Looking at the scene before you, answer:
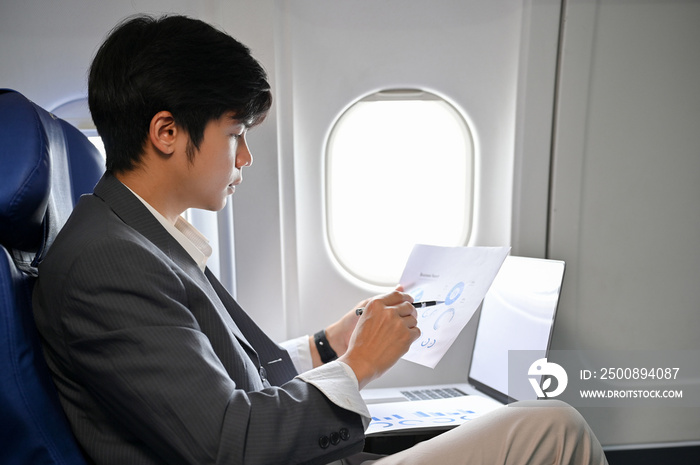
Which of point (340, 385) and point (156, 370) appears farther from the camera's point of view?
point (340, 385)

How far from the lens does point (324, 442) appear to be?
88 centimetres

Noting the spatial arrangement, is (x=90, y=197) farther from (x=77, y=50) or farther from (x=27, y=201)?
(x=77, y=50)

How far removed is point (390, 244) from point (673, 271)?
3.66ft

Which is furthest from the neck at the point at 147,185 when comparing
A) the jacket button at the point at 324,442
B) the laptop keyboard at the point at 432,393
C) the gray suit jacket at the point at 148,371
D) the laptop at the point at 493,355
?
the laptop keyboard at the point at 432,393

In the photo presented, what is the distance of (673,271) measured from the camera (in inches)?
78.9

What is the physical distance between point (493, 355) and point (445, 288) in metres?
0.56

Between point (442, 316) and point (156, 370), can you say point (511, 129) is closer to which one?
point (442, 316)

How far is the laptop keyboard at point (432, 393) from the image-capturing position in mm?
1792

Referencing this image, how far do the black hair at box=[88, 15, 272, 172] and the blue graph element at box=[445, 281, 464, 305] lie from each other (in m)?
0.69

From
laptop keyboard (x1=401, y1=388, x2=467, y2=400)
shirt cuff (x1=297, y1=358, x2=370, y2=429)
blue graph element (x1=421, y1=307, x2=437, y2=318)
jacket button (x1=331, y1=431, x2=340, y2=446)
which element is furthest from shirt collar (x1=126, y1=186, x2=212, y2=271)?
laptop keyboard (x1=401, y1=388, x2=467, y2=400)

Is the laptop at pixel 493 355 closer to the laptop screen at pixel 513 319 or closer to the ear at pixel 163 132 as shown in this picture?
the laptop screen at pixel 513 319

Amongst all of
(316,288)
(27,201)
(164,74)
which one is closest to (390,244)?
(316,288)

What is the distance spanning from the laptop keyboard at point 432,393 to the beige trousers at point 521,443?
30.8 inches

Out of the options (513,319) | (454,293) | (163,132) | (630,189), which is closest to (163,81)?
(163,132)
